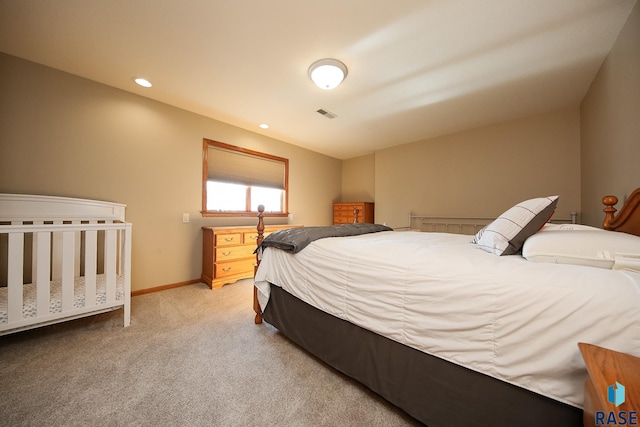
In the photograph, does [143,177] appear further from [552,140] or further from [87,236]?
[552,140]

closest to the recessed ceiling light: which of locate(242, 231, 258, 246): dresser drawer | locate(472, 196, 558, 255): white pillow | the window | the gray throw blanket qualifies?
the window

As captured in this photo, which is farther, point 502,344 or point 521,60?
point 521,60

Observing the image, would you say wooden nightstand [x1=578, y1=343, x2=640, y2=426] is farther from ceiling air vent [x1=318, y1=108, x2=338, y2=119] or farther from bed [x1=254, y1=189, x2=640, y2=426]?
ceiling air vent [x1=318, y1=108, x2=338, y2=119]

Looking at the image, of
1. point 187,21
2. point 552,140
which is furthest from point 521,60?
point 187,21

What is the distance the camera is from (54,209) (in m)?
2.17

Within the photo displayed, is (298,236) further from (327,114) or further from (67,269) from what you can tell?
(327,114)

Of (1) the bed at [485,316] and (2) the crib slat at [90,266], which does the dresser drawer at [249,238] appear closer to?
(2) the crib slat at [90,266]

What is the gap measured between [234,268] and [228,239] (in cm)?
42

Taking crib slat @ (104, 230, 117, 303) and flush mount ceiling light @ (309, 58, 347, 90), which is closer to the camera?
crib slat @ (104, 230, 117, 303)

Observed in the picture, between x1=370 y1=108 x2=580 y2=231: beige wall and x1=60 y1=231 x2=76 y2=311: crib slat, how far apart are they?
166 inches

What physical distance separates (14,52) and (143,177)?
1.37 meters

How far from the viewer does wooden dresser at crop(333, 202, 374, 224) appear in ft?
14.9

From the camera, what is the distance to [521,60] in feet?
6.42

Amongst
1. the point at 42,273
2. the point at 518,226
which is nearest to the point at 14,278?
the point at 42,273
